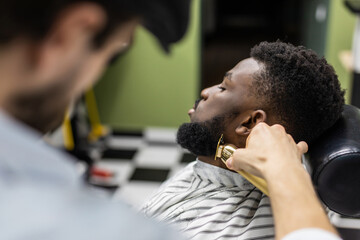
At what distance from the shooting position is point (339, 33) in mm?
3602

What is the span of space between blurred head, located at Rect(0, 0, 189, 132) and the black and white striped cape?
31.5 inches

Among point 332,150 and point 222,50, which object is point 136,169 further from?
point 222,50

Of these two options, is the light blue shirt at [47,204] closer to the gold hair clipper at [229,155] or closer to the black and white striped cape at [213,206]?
the gold hair clipper at [229,155]

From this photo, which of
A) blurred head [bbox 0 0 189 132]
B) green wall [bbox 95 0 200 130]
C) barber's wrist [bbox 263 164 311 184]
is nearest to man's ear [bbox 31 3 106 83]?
blurred head [bbox 0 0 189 132]

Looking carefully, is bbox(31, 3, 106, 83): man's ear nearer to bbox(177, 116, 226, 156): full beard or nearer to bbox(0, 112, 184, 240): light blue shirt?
bbox(0, 112, 184, 240): light blue shirt

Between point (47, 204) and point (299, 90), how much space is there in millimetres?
928

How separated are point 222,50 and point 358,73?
3.63 m

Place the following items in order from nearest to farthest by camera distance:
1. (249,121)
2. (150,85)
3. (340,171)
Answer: (340,171) → (249,121) → (150,85)

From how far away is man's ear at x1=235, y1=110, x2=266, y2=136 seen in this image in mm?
1401

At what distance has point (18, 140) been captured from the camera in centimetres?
63

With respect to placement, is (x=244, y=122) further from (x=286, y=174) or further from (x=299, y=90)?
(x=286, y=174)

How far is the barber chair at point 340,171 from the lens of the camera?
1.32m

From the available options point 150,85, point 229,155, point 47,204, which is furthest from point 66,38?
point 150,85

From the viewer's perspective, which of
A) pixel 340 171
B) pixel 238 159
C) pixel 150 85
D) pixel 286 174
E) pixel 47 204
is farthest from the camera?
pixel 150 85
